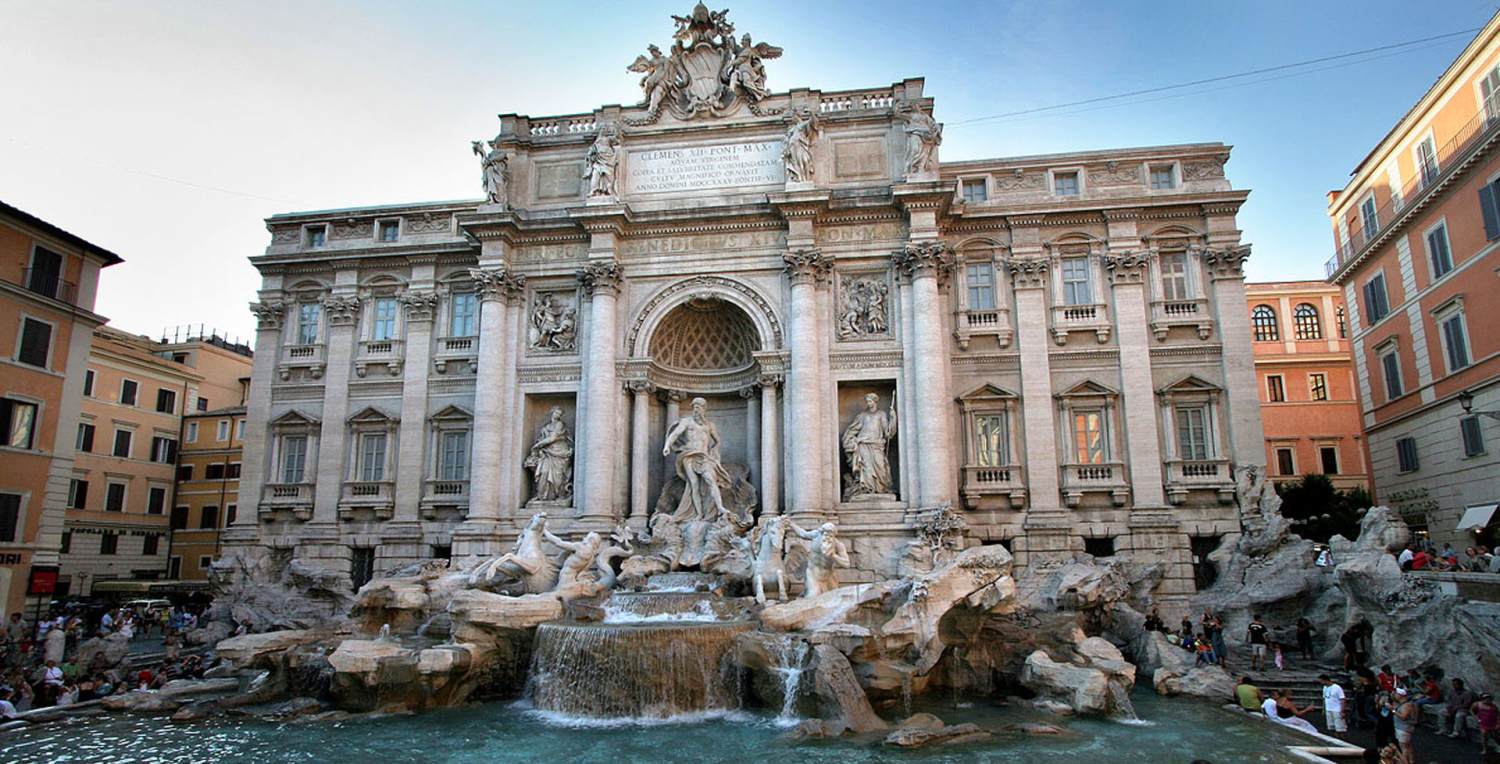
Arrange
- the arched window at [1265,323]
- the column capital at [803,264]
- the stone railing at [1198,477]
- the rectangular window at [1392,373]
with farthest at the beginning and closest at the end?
the arched window at [1265,323], the rectangular window at [1392,373], the column capital at [803,264], the stone railing at [1198,477]

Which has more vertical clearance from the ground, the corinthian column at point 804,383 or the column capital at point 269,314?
the column capital at point 269,314

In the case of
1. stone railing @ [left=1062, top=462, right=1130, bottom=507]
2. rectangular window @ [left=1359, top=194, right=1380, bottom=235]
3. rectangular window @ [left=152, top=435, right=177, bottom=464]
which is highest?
rectangular window @ [left=1359, top=194, right=1380, bottom=235]

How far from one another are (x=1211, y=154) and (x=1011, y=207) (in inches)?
227

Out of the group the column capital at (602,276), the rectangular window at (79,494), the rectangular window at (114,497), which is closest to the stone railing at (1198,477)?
the column capital at (602,276)

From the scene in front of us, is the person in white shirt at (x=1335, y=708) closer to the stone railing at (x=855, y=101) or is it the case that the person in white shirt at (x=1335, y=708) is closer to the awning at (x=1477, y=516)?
the awning at (x=1477, y=516)

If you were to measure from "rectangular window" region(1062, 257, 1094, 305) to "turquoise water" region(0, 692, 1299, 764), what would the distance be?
A: 494 inches

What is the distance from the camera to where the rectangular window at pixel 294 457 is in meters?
27.6

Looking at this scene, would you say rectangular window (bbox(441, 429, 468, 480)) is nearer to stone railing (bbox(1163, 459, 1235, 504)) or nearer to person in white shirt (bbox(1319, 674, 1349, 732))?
stone railing (bbox(1163, 459, 1235, 504))

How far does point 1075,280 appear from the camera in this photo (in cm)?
2525

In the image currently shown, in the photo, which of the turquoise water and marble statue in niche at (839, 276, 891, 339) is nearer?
the turquoise water

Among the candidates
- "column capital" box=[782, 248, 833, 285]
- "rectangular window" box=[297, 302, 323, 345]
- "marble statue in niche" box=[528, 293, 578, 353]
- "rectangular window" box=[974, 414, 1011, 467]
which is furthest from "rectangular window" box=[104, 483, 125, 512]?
"rectangular window" box=[974, 414, 1011, 467]

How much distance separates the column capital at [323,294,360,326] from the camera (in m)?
28.0

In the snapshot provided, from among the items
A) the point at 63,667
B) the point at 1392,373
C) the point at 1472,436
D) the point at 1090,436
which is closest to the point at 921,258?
the point at 1090,436

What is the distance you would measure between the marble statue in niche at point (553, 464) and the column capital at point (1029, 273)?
13.4m
